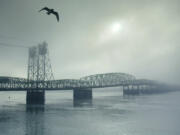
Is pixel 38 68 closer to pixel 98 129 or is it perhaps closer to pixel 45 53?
pixel 45 53

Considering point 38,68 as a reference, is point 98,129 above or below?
below

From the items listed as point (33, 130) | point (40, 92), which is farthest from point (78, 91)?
point (33, 130)

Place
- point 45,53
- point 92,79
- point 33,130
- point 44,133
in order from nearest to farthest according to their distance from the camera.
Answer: point 44,133, point 33,130, point 45,53, point 92,79

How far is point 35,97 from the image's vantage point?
12425 centimetres

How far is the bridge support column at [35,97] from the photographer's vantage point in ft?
401

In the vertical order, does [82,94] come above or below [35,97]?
below

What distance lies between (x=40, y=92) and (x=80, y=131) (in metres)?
83.0

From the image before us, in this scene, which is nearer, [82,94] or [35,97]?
[35,97]

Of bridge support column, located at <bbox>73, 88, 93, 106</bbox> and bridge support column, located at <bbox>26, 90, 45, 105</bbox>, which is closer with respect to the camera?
bridge support column, located at <bbox>26, 90, 45, 105</bbox>

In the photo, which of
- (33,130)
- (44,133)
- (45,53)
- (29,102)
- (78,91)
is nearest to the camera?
(44,133)

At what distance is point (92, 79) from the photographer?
652 feet

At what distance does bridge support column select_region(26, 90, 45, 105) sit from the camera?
122144mm

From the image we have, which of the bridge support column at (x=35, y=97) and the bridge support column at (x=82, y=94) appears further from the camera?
the bridge support column at (x=82, y=94)

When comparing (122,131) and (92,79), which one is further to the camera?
(92,79)
